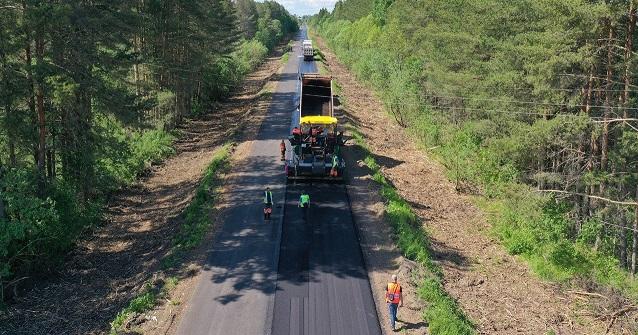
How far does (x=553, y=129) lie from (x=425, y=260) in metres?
8.60

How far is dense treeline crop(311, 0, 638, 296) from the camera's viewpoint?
64.8 ft

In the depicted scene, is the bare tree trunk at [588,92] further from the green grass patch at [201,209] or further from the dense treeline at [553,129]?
the green grass patch at [201,209]

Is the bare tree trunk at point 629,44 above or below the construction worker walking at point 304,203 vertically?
above

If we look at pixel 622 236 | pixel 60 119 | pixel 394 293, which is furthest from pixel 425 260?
pixel 60 119

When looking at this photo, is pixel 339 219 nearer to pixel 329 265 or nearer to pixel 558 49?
pixel 329 265

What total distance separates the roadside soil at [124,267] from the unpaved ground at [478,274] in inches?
251

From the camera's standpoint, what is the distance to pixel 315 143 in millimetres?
25828

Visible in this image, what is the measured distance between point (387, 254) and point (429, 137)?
19.5m

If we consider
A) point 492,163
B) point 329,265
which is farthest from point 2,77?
point 492,163

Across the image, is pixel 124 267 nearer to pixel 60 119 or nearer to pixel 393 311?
pixel 60 119

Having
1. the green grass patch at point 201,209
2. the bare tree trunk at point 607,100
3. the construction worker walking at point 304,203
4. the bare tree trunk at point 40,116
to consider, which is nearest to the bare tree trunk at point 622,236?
the bare tree trunk at point 607,100

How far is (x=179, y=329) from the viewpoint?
13.5 meters

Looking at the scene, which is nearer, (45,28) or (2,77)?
(2,77)

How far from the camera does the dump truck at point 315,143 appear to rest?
24.7 meters
